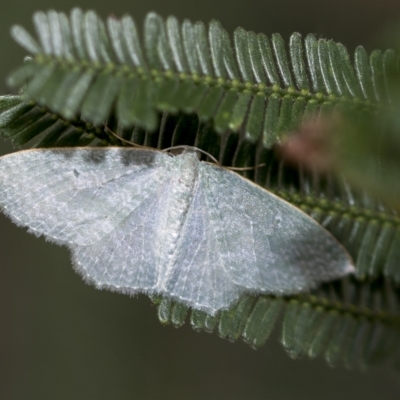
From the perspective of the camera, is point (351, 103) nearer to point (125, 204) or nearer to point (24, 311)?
point (125, 204)

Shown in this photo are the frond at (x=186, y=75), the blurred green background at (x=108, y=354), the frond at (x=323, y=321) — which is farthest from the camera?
→ the blurred green background at (x=108, y=354)

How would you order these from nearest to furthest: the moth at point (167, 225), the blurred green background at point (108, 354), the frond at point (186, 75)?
1. the frond at point (186, 75)
2. the moth at point (167, 225)
3. the blurred green background at point (108, 354)

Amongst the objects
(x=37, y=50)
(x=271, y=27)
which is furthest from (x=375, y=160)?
(x=271, y=27)

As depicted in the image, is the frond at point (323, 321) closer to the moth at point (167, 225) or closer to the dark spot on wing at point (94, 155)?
the moth at point (167, 225)

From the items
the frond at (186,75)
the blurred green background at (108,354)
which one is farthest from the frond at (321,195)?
the blurred green background at (108,354)

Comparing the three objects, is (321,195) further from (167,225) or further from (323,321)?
(167,225)

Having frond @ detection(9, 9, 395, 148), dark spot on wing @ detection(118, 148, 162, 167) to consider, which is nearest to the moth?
dark spot on wing @ detection(118, 148, 162, 167)
